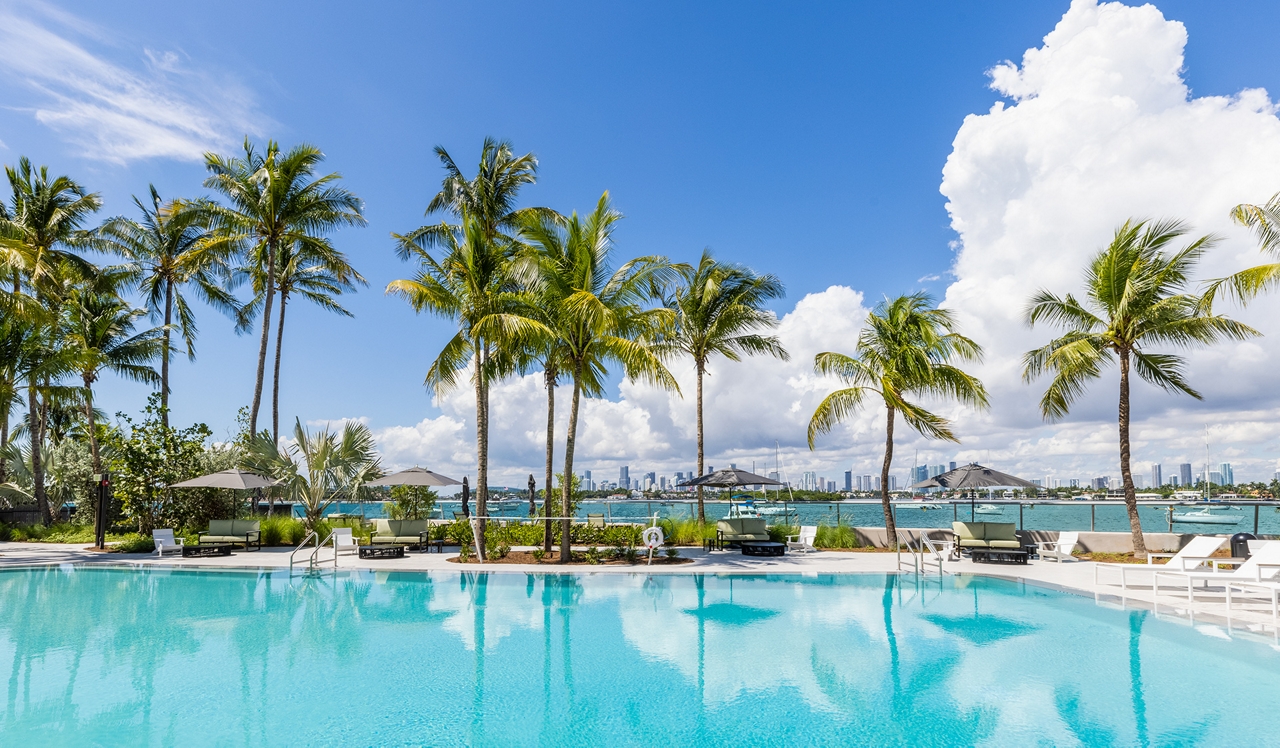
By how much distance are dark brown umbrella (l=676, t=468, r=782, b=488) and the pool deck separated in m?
1.85

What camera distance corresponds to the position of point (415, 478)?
19.3 metres

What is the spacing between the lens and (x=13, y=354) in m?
18.5

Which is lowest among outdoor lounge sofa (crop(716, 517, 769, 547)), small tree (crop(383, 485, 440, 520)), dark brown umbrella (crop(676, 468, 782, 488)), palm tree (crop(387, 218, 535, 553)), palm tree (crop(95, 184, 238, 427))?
outdoor lounge sofa (crop(716, 517, 769, 547))

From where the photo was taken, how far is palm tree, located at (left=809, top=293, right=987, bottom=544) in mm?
17562

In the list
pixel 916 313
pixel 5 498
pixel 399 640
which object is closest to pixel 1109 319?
pixel 916 313

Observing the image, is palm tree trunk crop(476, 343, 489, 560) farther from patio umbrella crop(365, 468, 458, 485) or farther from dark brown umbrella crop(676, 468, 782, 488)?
dark brown umbrella crop(676, 468, 782, 488)

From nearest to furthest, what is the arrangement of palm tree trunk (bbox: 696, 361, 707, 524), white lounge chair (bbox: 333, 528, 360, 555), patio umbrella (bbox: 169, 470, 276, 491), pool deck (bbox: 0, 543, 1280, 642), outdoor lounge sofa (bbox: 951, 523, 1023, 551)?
pool deck (bbox: 0, 543, 1280, 642) < outdoor lounge sofa (bbox: 951, 523, 1023, 551) < white lounge chair (bbox: 333, 528, 360, 555) < patio umbrella (bbox: 169, 470, 276, 491) < palm tree trunk (bbox: 696, 361, 707, 524)

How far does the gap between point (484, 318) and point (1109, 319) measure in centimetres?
1418

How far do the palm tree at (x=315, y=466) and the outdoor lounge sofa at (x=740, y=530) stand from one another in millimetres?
11309

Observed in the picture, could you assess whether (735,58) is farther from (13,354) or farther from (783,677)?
(13,354)

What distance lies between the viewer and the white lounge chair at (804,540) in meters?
19.1

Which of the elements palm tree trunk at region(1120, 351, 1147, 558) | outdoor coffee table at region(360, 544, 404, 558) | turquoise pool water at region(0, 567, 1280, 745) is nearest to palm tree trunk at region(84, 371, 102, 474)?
turquoise pool water at region(0, 567, 1280, 745)

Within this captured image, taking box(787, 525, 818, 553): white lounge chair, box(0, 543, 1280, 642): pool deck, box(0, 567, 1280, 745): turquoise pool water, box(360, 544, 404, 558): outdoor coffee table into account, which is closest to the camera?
box(0, 567, 1280, 745): turquoise pool water

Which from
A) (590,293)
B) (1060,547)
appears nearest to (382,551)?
(590,293)
